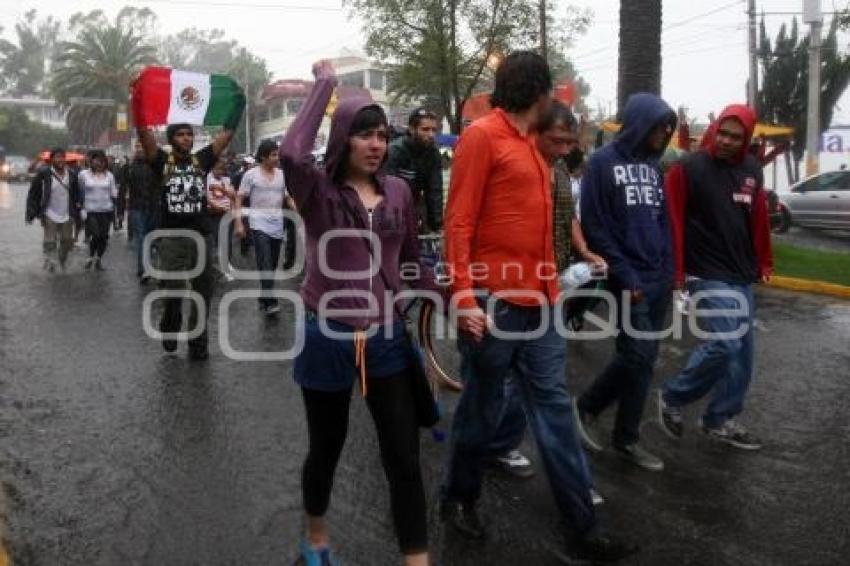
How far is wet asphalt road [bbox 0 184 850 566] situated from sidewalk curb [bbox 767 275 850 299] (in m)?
3.51

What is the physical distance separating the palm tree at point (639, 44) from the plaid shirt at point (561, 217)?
246 inches

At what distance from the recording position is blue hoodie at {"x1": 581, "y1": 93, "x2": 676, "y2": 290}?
4.52m

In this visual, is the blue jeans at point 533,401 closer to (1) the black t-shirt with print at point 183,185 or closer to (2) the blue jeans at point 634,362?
(2) the blue jeans at point 634,362

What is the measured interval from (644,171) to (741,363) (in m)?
1.32

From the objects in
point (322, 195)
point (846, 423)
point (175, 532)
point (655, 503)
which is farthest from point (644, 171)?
point (175, 532)

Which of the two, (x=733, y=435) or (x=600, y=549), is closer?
(x=600, y=549)

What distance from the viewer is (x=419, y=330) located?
19.4 feet

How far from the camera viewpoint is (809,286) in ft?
36.6

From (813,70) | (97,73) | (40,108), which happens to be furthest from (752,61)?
(40,108)

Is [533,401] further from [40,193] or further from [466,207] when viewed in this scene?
[40,193]

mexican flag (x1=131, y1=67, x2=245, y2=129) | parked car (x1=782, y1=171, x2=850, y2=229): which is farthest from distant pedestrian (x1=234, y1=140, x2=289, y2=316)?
parked car (x1=782, y1=171, x2=850, y2=229)

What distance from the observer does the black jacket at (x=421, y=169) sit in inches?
268

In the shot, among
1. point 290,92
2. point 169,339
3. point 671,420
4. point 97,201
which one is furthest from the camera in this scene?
point 290,92

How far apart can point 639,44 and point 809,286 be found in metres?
3.75
